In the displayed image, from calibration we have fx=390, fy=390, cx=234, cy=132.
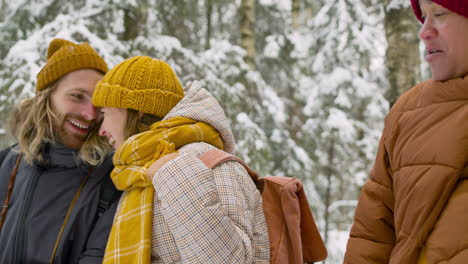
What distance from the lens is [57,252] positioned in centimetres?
218

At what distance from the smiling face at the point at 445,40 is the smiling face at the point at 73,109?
2.06 m

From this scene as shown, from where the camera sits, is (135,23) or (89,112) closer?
(89,112)

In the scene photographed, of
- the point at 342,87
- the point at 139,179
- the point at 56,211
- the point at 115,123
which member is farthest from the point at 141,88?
the point at 342,87

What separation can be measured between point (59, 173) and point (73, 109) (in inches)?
17.1

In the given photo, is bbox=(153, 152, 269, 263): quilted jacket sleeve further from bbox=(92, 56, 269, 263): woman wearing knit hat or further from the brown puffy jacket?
the brown puffy jacket

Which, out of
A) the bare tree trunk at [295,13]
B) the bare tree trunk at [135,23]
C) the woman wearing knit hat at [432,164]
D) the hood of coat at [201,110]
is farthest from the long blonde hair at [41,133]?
the bare tree trunk at [295,13]

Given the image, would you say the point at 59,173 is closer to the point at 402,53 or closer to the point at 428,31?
the point at 428,31

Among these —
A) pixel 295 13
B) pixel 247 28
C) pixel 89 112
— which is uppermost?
pixel 295 13

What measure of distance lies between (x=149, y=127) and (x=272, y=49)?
20.4ft

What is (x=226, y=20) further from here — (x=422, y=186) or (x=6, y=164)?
(x=422, y=186)

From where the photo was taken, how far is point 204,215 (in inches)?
68.8

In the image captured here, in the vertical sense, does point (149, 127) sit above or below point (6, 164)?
above

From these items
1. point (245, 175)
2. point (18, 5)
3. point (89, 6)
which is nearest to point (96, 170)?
point (245, 175)

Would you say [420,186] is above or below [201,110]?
below
